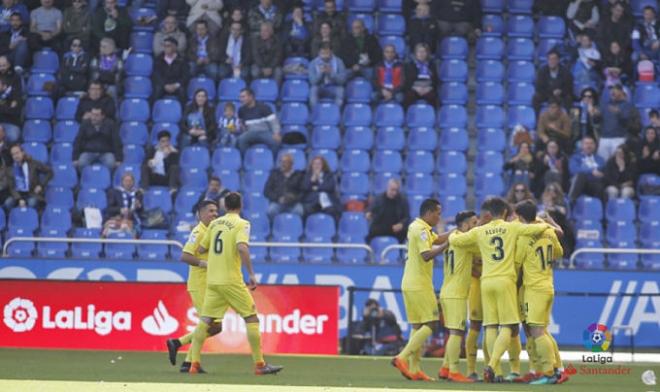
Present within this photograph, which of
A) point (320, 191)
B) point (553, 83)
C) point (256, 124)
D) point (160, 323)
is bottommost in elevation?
point (160, 323)

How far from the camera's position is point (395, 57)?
2617cm

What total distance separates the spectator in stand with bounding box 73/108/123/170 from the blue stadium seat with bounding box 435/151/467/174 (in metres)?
5.65

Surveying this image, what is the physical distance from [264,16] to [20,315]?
320 inches

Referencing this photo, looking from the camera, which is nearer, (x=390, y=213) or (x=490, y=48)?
(x=390, y=213)

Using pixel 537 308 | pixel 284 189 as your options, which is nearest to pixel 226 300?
pixel 537 308

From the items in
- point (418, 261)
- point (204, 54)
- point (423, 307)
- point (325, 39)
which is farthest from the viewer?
point (204, 54)

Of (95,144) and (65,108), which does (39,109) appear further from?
(95,144)

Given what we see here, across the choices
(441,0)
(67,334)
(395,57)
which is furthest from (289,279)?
(441,0)

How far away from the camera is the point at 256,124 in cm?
2550

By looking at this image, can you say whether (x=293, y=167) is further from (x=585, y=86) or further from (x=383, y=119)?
(x=585, y=86)

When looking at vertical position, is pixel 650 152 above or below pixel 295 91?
below

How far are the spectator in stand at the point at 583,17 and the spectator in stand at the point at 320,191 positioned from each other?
A: 615cm

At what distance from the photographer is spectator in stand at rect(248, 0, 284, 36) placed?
2697 cm

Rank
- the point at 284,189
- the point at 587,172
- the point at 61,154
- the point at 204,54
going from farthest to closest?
the point at 204,54
the point at 61,154
the point at 587,172
the point at 284,189
